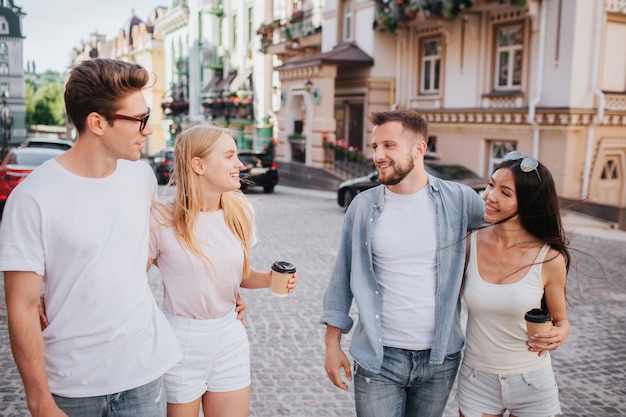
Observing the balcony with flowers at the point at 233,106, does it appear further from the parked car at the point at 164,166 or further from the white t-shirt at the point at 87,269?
the white t-shirt at the point at 87,269

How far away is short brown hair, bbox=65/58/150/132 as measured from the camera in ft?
7.92

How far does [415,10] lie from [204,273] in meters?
19.2

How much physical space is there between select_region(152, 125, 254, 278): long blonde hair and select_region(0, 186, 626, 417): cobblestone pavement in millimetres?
452

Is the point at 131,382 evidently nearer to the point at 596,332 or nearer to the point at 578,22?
the point at 596,332

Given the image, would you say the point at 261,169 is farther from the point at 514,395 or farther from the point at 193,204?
the point at 514,395

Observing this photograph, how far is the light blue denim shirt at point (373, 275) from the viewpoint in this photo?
2.98 metres

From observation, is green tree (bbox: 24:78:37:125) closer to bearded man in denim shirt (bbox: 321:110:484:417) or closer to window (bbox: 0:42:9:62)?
window (bbox: 0:42:9:62)

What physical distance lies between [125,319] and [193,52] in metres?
45.7

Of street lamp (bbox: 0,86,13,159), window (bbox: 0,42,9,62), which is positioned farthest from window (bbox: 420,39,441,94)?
street lamp (bbox: 0,86,13,159)

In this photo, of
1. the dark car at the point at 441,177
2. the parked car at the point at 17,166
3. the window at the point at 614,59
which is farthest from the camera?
the window at the point at 614,59

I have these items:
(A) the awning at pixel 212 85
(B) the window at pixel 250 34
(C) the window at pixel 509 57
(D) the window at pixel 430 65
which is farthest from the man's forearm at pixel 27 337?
(A) the awning at pixel 212 85

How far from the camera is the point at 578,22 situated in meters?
16.8

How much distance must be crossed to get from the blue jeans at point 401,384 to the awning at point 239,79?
3316 cm

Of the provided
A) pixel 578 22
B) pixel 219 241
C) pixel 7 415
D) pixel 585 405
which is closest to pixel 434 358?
pixel 219 241
